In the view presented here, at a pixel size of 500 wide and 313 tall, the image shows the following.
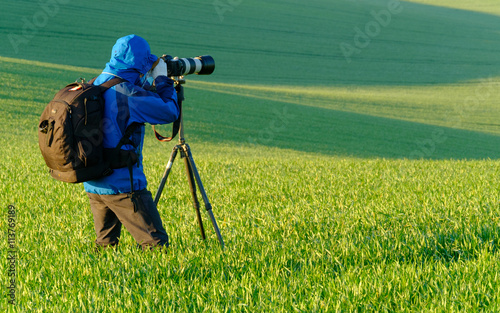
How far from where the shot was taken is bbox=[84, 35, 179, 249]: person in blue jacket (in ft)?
13.9

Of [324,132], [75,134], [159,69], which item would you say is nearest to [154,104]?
[159,69]

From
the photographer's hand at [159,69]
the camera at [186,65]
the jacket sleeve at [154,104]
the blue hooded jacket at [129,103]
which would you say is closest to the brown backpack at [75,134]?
the blue hooded jacket at [129,103]

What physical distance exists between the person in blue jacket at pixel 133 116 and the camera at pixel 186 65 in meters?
0.12

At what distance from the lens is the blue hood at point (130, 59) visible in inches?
168

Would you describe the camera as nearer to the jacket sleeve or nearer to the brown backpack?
the jacket sleeve

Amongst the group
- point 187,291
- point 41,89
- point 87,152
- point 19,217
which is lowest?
point 41,89

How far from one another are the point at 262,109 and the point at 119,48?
2747cm

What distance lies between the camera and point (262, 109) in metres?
31.6

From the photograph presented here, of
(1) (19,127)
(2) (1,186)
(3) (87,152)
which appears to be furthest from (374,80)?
(3) (87,152)

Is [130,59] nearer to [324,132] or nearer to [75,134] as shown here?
[75,134]

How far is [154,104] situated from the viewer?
425cm

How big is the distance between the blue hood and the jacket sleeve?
0.52 ft

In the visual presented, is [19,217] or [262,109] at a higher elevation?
[19,217]

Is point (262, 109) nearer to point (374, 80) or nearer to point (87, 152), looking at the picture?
point (374, 80)
